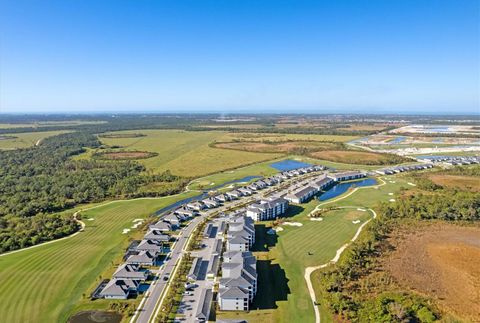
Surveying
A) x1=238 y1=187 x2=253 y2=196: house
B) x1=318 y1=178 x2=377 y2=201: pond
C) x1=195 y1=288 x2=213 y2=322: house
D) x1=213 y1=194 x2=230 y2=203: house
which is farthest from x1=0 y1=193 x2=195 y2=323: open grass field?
x1=318 y1=178 x2=377 y2=201: pond

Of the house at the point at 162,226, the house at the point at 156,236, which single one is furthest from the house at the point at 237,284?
the house at the point at 162,226

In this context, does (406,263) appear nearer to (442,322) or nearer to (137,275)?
(442,322)

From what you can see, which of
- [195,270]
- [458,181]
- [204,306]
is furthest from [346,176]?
[204,306]

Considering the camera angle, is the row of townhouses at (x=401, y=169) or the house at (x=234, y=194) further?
the row of townhouses at (x=401, y=169)

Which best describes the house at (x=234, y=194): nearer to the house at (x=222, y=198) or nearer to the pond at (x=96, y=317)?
the house at (x=222, y=198)

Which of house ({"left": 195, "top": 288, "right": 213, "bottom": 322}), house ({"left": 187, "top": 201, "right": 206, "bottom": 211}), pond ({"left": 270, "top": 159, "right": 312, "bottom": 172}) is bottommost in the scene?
house ({"left": 195, "top": 288, "right": 213, "bottom": 322})

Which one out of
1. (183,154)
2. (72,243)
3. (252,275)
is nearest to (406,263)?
(252,275)

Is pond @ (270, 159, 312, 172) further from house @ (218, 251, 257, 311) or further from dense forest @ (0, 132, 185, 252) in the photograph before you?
house @ (218, 251, 257, 311)

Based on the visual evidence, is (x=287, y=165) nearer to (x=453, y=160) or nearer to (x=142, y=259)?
(x=453, y=160)
